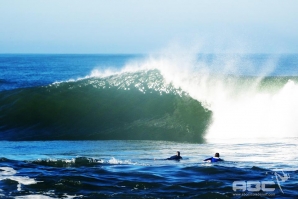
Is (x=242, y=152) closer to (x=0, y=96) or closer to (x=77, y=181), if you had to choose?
(x=77, y=181)

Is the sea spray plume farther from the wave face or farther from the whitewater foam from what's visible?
the wave face

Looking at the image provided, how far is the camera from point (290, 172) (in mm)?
18344

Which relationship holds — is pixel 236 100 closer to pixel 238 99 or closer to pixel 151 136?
pixel 238 99

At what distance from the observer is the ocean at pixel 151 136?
16781mm

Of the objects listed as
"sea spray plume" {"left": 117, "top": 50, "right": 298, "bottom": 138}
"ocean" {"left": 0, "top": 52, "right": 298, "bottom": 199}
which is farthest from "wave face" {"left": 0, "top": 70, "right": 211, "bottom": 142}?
"sea spray plume" {"left": 117, "top": 50, "right": 298, "bottom": 138}

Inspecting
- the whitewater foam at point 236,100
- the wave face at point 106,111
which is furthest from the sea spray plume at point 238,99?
the wave face at point 106,111

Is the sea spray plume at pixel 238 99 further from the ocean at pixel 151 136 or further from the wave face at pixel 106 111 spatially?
the wave face at pixel 106 111

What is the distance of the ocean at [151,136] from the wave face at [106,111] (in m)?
0.06

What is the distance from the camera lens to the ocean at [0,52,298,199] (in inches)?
661

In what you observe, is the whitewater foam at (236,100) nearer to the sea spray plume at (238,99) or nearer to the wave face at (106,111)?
the sea spray plume at (238,99)

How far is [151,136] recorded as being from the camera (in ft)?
92.5

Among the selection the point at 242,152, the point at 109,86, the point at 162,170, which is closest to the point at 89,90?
the point at 109,86

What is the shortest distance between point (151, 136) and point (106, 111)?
5.68 meters

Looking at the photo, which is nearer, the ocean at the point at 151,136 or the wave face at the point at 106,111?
the ocean at the point at 151,136
